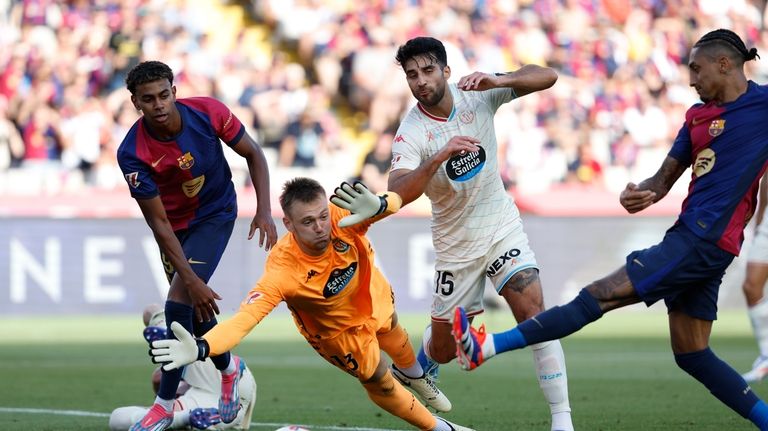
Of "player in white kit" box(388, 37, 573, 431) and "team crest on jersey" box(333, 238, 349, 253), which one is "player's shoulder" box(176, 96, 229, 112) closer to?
"player in white kit" box(388, 37, 573, 431)

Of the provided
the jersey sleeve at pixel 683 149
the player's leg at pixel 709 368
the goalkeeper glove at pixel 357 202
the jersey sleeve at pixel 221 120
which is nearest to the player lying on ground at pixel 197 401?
the jersey sleeve at pixel 221 120

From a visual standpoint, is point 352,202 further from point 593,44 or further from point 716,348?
point 593,44

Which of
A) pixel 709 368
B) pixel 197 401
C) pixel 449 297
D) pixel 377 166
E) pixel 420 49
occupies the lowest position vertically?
pixel 197 401

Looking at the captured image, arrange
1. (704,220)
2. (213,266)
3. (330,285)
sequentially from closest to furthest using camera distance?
(704,220) < (330,285) < (213,266)

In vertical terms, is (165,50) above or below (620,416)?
above

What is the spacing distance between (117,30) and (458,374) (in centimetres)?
1248

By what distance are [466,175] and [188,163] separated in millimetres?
1843

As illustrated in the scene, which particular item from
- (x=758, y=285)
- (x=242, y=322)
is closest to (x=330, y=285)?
(x=242, y=322)

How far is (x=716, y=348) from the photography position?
14.1 meters

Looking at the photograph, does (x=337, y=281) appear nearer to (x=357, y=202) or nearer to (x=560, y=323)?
(x=357, y=202)

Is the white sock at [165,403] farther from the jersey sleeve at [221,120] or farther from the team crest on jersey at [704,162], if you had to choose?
the team crest on jersey at [704,162]

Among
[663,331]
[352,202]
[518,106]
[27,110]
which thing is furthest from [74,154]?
[352,202]

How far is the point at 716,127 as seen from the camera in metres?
6.90

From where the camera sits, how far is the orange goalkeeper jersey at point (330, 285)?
6.82m
